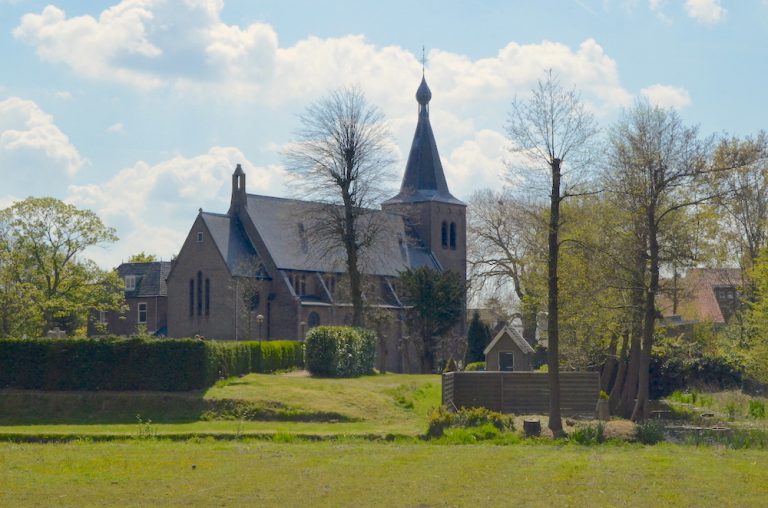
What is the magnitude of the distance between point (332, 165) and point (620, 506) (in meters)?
40.1

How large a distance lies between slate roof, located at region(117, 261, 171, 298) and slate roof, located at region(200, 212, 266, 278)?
11294 millimetres

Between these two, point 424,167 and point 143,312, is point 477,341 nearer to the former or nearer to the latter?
point 424,167

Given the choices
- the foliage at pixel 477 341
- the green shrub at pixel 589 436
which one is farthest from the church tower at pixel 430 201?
the green shrub at pixel 589 436

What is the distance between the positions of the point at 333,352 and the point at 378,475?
25756 millimetres

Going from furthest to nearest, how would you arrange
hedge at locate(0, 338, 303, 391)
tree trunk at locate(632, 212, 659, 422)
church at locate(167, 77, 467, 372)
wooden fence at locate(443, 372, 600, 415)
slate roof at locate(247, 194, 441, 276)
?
1. slate roof at locate(247, 194, 441, 276)
2. church at locate(167, 77, 467, 372)
3. hedge at locate(0, 338, 303, 391)
4. wooden fence at locate(443, 372, 600, 415)
5. tree trunk at locate(632, 212, 659, 422)

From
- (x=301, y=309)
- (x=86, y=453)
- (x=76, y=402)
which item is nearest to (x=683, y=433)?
(x=86, y=453)

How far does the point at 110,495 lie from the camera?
659 inches

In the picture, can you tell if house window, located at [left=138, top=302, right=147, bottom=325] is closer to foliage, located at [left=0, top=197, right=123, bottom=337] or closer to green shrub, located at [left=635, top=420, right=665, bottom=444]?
foliage, located at [left=0, top=197, right=123, bottom=337]

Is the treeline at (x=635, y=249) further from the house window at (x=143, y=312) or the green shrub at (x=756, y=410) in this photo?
the house window at (x=143, y=312)

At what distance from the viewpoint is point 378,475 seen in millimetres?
19266

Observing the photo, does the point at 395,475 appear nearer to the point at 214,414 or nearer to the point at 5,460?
the point at 5,460

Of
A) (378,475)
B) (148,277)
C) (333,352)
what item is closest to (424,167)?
(148,277)

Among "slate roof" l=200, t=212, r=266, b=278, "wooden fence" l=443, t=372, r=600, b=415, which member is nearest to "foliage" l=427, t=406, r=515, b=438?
"wooden fence" l=443, t=372, r=600, b=415

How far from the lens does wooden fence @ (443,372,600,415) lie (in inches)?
1389
